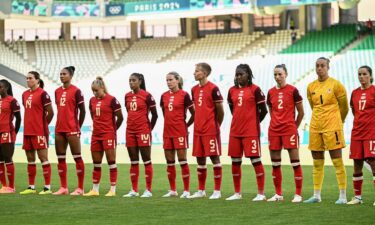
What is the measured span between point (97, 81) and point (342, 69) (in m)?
27.9

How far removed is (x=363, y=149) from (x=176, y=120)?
3510 millimetres

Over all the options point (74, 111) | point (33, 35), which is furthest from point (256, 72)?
→ point (74, 111)

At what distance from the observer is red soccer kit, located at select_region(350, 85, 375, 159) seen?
47.1ft

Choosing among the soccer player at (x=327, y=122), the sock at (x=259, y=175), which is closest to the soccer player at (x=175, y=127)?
the sock at (x=259, y=175)

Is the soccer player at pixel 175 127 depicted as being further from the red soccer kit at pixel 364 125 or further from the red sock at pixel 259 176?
the red soccer kit at pixel 364 125

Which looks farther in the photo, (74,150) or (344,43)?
(344,43)

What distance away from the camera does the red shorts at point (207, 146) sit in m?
15.9

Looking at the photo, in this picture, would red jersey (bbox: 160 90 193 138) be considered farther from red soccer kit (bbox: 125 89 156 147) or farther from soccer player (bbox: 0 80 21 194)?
soccer player (bbox: 0 80 21 194)

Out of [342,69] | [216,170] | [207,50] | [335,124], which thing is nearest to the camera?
[335,124]

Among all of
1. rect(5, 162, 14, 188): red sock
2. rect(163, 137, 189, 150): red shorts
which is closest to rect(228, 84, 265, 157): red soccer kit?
rect(163, 137, 189, 150): red shorts

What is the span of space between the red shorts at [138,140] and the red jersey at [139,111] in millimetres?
71

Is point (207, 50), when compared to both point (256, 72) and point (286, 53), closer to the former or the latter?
point (286, 53)

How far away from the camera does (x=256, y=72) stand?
4512 cm

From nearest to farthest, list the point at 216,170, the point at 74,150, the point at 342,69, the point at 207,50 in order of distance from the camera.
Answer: the point at 216,170 → the point at 74,150 → the point at 342,69 → the point at 207,50
